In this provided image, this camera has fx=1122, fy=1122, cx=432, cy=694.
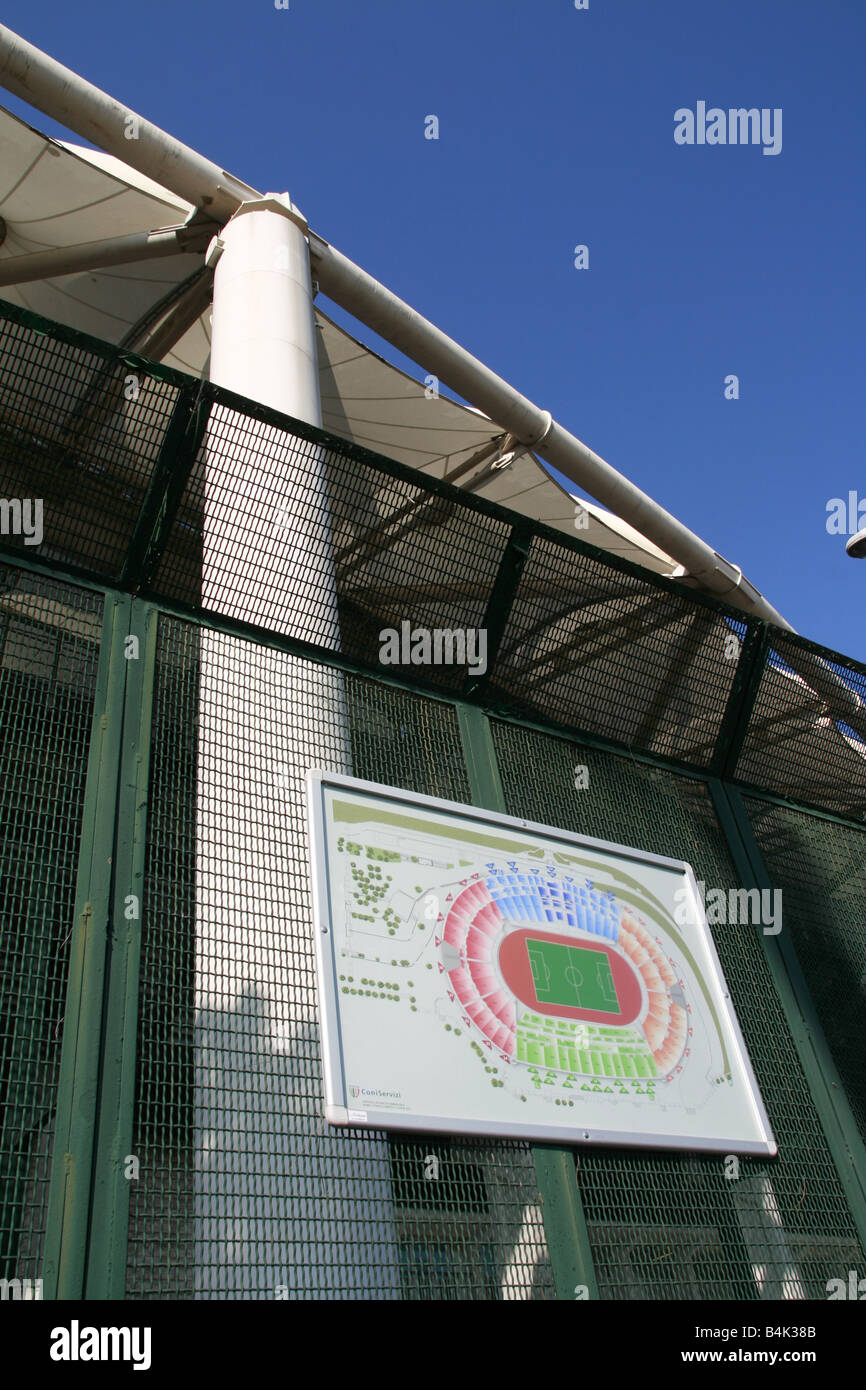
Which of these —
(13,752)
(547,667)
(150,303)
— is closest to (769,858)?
(547,667)

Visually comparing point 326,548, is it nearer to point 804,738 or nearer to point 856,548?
point 804,738

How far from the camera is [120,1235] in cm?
304

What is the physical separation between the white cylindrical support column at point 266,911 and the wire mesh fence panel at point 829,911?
9.05 feet

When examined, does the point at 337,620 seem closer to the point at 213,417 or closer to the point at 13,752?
the point at 213,417

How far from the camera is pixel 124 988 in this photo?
3467mm

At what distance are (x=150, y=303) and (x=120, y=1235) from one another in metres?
15.2

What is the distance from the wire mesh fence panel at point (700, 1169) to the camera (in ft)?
13.2

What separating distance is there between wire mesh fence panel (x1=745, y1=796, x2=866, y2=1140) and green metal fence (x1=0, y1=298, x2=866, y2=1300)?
3 cm

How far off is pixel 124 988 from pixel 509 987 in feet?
4.88

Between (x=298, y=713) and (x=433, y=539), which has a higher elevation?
(x=433, y=539)

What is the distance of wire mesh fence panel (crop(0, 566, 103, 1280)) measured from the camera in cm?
302

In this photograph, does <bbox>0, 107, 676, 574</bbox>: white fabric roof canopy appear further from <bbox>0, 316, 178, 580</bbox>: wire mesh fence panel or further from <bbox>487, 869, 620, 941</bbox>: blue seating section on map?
<bbox>0, 316, 178, 580</bbox>: wire mesh fence panel

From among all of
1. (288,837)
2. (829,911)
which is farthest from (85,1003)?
(829,911)

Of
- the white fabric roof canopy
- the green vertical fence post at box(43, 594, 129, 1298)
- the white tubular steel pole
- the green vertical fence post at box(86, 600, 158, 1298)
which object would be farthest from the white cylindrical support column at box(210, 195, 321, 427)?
the green vertical fence post at box(43, 594, 129, 1298)
